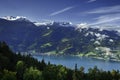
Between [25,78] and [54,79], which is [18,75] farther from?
[54,79]

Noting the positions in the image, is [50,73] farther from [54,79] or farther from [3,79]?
[3,79]

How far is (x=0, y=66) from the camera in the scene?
18625 centimetres

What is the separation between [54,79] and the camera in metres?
181

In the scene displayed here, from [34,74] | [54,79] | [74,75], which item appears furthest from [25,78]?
[74,75]

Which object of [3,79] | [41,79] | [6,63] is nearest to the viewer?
[3,79]

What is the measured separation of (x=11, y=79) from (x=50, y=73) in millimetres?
31933

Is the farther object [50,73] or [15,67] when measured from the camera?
[15,67]

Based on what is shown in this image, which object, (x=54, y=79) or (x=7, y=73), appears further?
(x=54, y=79)

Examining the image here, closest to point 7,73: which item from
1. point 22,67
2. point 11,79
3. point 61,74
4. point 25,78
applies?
point 11,79

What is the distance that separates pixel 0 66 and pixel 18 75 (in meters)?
13.8

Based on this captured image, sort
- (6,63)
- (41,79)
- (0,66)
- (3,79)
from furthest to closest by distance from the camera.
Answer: (6,63) < (0,66) < (41,79) < (3,79)

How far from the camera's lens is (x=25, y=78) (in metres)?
177

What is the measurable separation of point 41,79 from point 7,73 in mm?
24833

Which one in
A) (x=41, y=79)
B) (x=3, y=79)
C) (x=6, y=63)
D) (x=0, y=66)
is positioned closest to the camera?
(x=3, y=79)
